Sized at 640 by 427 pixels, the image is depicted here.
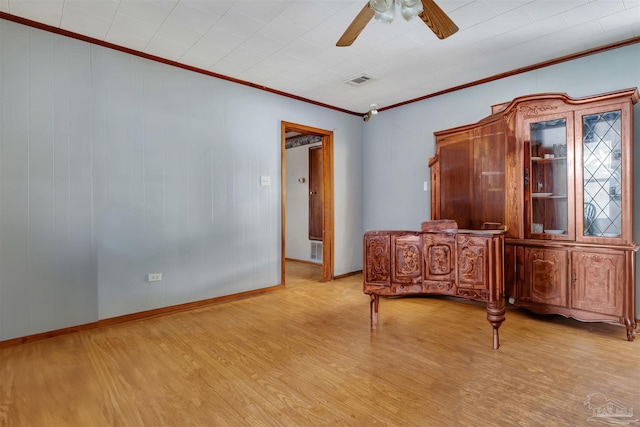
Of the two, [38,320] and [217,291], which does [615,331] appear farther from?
[38,320]

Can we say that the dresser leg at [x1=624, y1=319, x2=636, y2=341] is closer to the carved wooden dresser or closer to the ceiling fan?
the carved wooden dresser

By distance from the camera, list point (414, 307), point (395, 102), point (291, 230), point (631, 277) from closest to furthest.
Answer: point (631, 277)
point (414, 307)
point (395, 102)
point (291, 230)

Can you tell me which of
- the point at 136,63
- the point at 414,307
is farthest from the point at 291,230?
the point at 136,63

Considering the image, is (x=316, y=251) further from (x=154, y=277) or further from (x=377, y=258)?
(x=377, y=258)

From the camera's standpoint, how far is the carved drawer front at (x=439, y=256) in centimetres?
269

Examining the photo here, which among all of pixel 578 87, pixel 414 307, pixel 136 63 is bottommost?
pixel 414 307

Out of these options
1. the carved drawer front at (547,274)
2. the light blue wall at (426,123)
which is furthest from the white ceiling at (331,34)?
the carved drawer front at (547,274)

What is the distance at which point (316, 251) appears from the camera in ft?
21.7

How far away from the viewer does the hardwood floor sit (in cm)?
178

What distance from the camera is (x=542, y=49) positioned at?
325cm

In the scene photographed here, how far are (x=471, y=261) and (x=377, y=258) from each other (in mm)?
751

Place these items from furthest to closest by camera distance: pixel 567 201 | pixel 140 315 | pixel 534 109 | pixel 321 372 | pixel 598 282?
1. pixel 140 315
2. pixel 534 109
3. pixel 567 201
4. pixel 598 282
5. pixel 321 372

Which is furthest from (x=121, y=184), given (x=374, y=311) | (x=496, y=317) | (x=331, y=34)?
(x=496, y=317)

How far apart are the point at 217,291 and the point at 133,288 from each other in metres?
0.90
